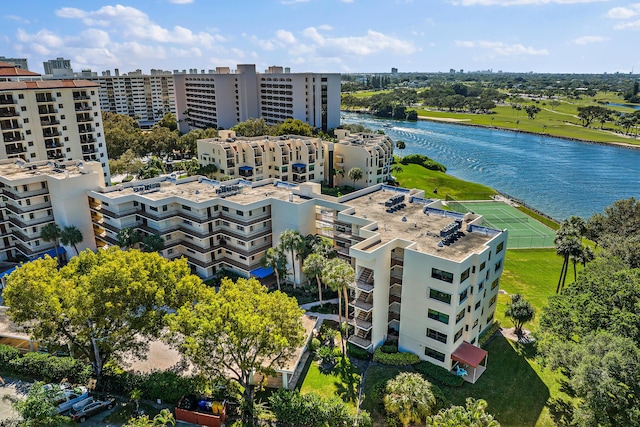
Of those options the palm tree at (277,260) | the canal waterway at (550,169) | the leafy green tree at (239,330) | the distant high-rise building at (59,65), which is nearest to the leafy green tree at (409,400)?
the leafy green tree at (239,330)

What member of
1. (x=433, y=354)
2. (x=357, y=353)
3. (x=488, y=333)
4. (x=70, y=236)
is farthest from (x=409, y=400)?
(x=70, y=236)

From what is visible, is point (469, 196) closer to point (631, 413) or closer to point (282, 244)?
point (282, 244)

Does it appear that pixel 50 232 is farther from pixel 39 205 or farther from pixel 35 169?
pixel 35 169

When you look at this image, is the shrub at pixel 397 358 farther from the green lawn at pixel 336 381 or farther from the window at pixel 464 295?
Answer: the window at pixel 464 295

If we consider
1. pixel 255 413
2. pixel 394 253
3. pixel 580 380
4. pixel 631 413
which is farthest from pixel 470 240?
pixel 255 413

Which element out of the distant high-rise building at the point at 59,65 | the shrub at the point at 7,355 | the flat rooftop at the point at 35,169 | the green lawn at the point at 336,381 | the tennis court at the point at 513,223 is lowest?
the green lawn at the point at 336,381

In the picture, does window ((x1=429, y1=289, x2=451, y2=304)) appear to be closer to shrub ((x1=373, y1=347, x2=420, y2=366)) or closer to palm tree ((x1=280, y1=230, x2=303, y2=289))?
shrub ((x1=373, y1=347, x2=420, y2=366))
